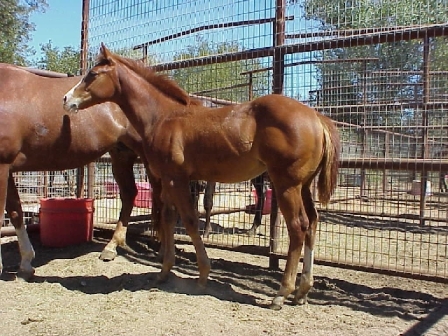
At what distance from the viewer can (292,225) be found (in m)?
3.71

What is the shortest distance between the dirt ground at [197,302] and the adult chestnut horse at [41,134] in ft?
1.59

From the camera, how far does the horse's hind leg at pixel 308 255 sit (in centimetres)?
387

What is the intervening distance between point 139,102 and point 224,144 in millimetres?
990

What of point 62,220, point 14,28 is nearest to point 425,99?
point 62,220

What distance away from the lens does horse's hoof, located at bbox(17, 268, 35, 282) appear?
4499 mm

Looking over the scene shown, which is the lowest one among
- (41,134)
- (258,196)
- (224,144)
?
(258,196)

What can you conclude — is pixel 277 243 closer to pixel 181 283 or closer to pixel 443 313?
pixel 181 283

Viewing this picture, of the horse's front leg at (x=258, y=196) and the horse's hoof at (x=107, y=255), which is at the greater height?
the horse's front leg at (x=258, y=196)

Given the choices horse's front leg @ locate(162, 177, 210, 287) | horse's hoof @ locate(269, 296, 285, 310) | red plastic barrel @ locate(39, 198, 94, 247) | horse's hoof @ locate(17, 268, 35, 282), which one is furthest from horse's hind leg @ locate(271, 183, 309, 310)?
red plastic barrel @ locate(39, 198, 94, 247)

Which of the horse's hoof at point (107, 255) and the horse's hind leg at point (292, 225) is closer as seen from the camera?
the horse's hind leg at point (292, 225)

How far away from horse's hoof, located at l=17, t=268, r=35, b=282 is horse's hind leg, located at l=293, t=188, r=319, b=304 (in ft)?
8.16

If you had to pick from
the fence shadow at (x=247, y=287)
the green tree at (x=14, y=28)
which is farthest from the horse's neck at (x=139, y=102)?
the green tree at (x=14, y=28)

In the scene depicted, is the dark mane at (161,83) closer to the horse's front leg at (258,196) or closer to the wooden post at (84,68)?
the horse's front leg at (258,196)

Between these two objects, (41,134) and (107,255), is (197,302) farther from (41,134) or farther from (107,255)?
(41,134)
